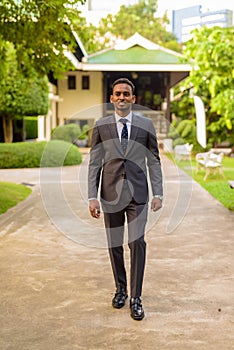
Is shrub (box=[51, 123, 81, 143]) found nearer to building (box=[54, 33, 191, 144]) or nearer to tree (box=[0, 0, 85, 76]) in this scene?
building (box=[54, 33, 191, 144])

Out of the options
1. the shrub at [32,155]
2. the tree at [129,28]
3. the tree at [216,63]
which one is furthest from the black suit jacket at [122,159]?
the tree at [129,28]

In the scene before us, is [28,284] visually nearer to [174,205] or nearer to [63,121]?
[174,205]

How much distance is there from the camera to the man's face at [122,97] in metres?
5.05

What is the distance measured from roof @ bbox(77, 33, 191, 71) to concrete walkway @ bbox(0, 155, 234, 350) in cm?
2426

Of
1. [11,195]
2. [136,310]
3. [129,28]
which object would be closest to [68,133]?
[11,195]

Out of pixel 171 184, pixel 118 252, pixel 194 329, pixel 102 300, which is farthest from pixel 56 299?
pixel 171 184

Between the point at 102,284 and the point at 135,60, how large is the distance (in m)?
30.6

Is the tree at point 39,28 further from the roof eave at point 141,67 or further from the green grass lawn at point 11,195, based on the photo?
the roof eave at point 141,67

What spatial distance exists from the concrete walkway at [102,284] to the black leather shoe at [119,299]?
0.33ft

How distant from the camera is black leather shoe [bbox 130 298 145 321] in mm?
4980

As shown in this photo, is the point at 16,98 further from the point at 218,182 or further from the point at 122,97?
the point at 122,97

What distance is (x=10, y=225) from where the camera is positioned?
33.7ft

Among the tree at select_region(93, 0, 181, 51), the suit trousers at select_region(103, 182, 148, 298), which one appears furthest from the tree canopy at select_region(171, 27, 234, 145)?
the tree at select_region(93, 0, 181, 51)

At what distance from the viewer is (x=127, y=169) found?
5.12 metres
